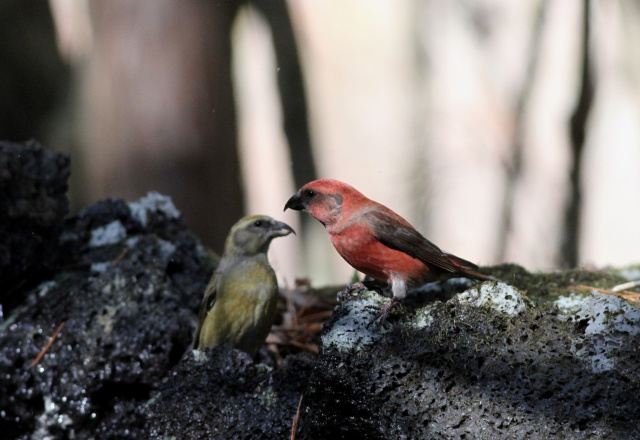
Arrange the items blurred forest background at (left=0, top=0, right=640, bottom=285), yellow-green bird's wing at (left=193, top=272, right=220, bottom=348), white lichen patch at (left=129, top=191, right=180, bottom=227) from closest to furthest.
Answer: yellow-green bird's wing at (left=193, top=272, right=220, bottom=348), white lichen patch at (left=129, top=191, right=180, bottom=227), blurred forest background at (left=0, top=0, right=640, bottom=285)

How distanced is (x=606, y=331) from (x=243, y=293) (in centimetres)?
180

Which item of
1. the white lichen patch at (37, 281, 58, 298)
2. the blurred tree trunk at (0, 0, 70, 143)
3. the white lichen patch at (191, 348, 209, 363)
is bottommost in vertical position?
the white lichen patch at (191, 348, 209, 363)

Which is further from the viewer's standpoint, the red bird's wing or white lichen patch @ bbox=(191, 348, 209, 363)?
white lichen patch @ bbox=(191, 348, 209, 363)

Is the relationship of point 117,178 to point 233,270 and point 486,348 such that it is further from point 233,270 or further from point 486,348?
point 486,348

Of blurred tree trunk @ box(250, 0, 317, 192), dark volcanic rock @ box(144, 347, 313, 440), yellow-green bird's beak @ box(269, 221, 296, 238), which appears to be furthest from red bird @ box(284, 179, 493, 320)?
blurred tree trunk @ box(250, 0, 317, 192)

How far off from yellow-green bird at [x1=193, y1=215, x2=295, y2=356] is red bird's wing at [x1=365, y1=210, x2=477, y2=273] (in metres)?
0.71

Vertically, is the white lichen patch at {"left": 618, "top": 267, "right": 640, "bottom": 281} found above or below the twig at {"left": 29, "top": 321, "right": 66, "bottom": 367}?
above

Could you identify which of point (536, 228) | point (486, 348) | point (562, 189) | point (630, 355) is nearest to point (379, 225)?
point (486, 348)

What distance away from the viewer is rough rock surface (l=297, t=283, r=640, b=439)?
77.8 inches

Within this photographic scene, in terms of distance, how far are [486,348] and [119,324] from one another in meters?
1.85

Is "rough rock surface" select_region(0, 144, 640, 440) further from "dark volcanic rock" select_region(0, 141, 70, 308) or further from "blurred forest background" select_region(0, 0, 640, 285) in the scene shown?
"blurred forest background" select_region(0, 0, 640, 285)

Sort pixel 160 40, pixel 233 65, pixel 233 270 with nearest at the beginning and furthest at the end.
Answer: pixel 233 270
pixel 160 40
pixel 233 65

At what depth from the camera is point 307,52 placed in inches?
281

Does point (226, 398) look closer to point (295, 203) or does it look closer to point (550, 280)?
point (295, 203)
